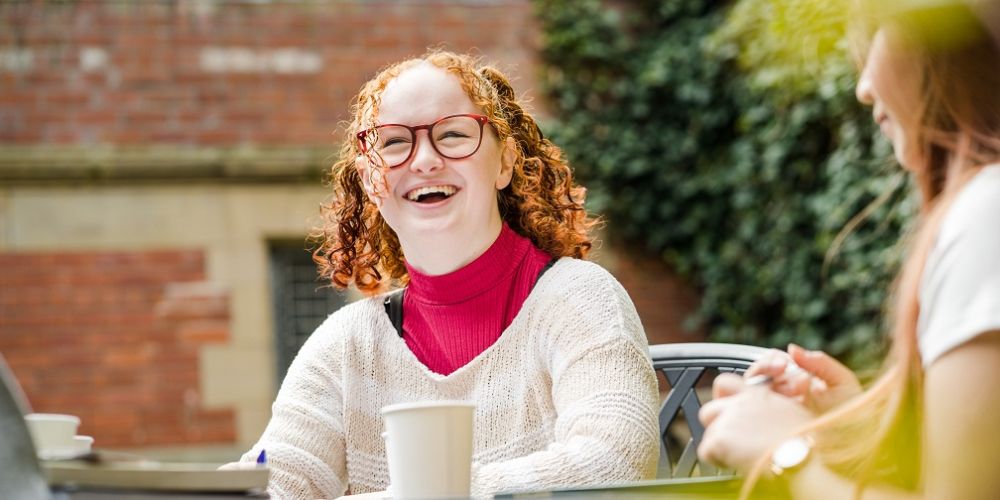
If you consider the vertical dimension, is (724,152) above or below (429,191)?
below

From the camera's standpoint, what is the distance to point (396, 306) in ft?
6.82

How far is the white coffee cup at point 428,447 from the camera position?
1321 mm

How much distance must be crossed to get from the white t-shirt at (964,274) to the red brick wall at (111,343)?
16.7 feet

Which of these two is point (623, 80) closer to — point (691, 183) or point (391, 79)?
point (691, 183)

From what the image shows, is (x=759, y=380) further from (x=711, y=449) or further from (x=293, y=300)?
(x=293, y=300)

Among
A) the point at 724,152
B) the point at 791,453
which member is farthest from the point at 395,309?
the point at 724,152

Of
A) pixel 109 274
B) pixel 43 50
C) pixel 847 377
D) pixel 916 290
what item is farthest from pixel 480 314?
pixel 43 50

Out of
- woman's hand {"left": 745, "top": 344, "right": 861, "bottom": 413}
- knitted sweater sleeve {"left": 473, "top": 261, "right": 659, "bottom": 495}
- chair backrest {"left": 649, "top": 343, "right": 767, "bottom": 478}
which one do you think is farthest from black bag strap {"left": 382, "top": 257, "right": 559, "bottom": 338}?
woman's hand {"left": 745, "top": 344, "right": 861, "bottom": 413}

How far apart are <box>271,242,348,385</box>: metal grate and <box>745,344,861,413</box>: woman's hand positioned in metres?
5.05

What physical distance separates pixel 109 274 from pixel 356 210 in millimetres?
3831

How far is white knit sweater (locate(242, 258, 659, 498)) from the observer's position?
1.63 metres

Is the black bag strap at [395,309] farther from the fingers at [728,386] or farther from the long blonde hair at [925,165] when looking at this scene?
the long blonde hair at [925,165]

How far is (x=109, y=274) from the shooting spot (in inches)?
227

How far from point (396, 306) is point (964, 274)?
1220mm
